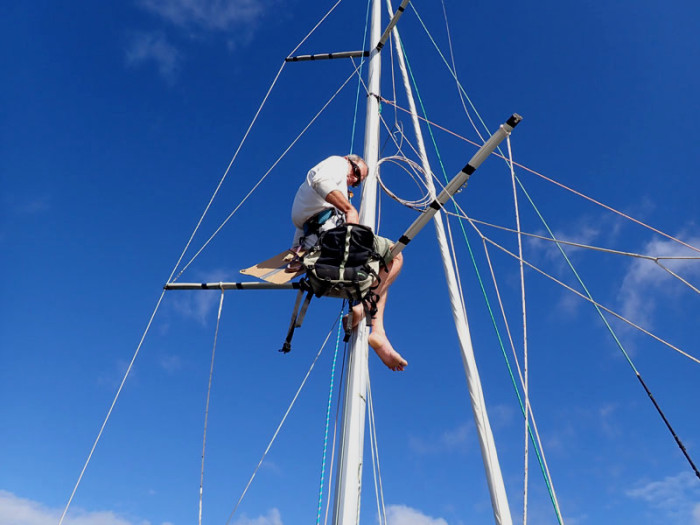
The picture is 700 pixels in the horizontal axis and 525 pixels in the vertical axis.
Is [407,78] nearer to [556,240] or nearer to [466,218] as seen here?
[466,218]

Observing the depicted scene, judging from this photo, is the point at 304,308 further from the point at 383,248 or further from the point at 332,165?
the point at 332,165

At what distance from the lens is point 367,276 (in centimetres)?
418

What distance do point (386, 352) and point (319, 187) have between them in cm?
157

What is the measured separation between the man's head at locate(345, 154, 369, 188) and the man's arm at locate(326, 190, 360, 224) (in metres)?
0.62

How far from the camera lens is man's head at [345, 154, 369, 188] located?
5262mm

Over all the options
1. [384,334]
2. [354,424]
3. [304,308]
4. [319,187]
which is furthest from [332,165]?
[354,424]

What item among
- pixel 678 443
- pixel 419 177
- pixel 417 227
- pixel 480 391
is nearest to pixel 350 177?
pixel 417 227

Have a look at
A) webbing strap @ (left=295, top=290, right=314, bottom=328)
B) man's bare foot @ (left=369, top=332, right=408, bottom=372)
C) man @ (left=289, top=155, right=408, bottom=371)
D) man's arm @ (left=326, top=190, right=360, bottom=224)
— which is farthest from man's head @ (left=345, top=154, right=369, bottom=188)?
man's bare foot @ (left=369, top=332, right=408, bottom=372)

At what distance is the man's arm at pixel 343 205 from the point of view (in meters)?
4.55

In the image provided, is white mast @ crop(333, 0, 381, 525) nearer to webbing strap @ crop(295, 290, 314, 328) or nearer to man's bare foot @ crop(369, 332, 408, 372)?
man's bare foot @ crop(369, 332, 408, 372)

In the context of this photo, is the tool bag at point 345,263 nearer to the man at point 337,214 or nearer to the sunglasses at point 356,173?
the man at point 337,214

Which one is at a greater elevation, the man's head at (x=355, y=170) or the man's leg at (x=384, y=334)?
the man's head at (x=355, y=170)

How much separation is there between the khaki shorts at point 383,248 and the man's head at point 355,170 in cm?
98

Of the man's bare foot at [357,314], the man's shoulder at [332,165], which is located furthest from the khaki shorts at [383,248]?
the man's shoulder at [332,165]
